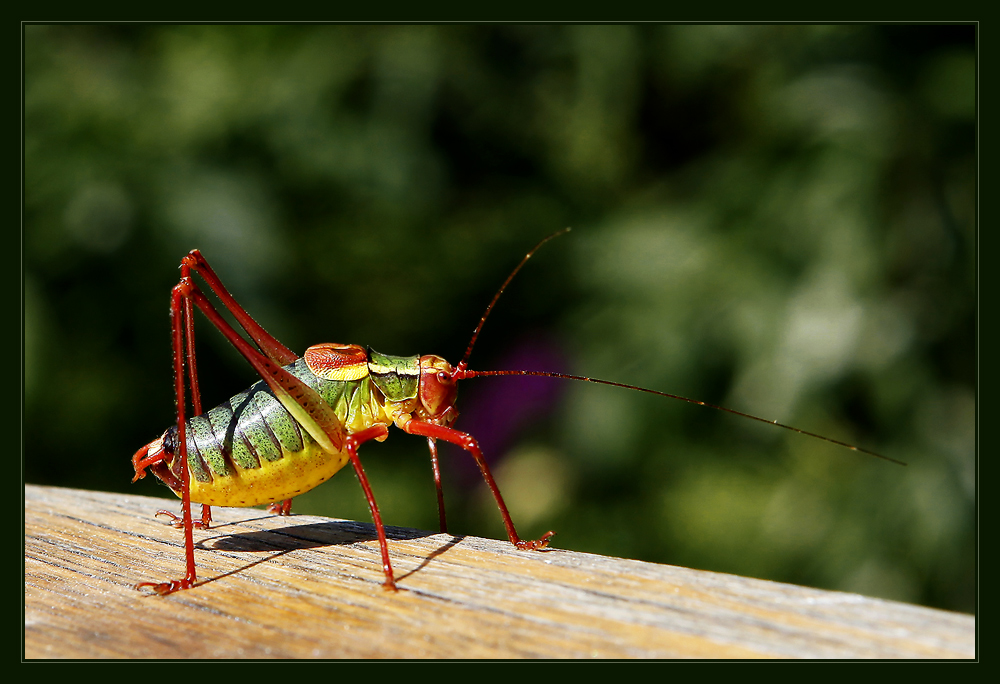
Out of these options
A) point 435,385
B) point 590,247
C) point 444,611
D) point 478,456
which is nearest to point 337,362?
point 435,385

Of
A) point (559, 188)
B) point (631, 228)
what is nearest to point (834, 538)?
point (631, 228)

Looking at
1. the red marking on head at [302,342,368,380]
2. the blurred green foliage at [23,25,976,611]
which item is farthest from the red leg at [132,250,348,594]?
the blurred green foliage at [23,25,976,611]

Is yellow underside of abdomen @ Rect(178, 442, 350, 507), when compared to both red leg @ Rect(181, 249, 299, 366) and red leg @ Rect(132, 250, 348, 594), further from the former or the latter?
red leg @ Rect(181, 249, 299, 366)

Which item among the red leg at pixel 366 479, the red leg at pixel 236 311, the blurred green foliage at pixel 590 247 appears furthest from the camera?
the blurred green foliage at pixel 590 247

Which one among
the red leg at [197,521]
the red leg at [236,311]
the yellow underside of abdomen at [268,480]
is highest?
the red leg at [236,311]

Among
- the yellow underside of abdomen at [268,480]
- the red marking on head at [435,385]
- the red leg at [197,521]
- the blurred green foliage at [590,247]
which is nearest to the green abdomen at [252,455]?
the yellow underside of abdomen at [268,480]

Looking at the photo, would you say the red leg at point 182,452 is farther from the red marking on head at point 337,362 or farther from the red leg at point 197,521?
the red marking on head at point 337,362
